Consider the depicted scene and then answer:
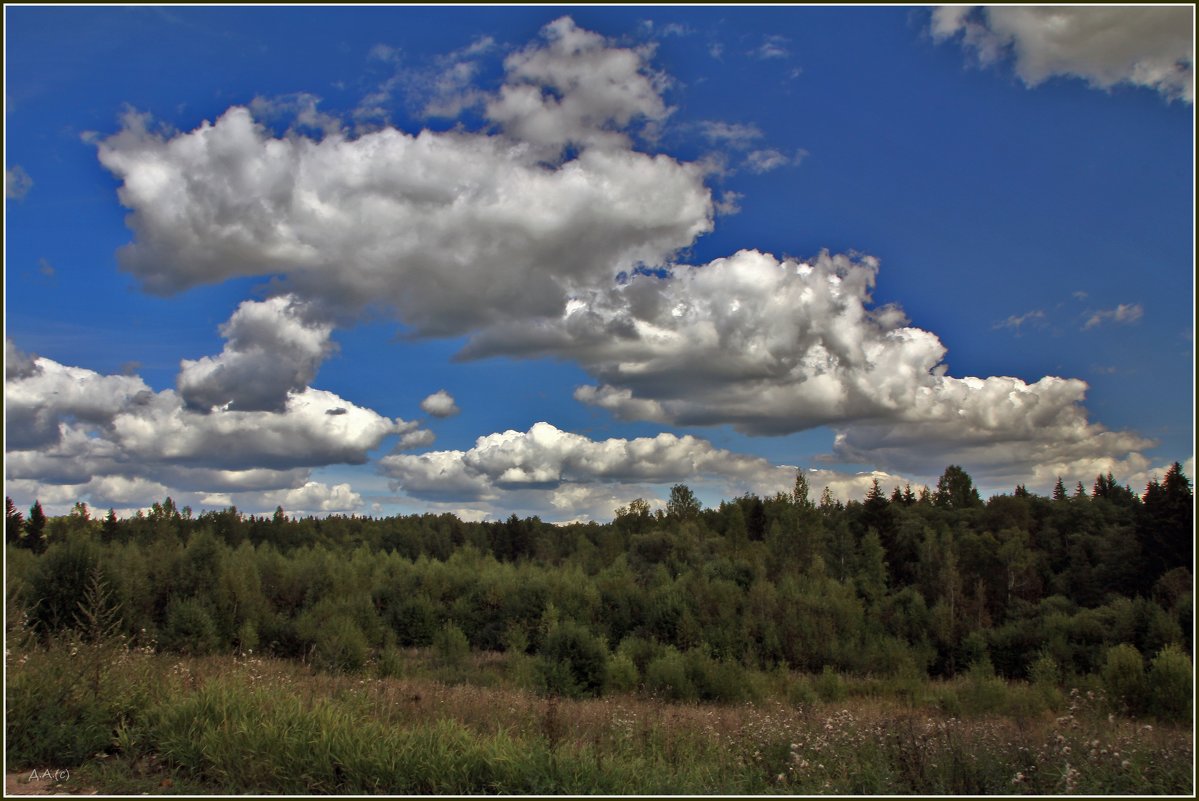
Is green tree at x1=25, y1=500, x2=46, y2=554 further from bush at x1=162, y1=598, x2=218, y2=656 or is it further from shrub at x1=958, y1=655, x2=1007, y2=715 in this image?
shrub at x1=958, y1=655, x2=1007, y2=715

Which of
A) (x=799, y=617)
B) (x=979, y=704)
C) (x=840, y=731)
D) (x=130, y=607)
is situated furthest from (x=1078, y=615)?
(x=130, y=607)

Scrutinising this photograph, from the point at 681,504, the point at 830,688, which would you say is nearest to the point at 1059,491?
the point at 681,504

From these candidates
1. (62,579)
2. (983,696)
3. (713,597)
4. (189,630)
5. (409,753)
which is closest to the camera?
(409,753)

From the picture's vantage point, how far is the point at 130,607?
3312 centimetres

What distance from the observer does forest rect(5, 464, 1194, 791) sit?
22156mm

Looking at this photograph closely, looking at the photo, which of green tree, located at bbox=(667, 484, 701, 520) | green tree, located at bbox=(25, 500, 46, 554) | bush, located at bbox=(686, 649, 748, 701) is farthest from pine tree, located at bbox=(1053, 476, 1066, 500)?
green tree, located at bbox=(25, 500, 46, 554)

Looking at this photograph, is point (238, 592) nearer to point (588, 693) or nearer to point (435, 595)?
point (435, 595)

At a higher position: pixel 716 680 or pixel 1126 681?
pixel 1126 681

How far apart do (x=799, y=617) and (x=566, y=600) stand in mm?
14324

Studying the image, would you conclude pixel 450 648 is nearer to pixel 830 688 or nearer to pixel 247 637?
pixel 247 637

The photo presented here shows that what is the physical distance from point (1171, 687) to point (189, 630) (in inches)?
1506

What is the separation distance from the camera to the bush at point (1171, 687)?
22.9 m

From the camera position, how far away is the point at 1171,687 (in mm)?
23531

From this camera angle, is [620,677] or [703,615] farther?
[703,615]
